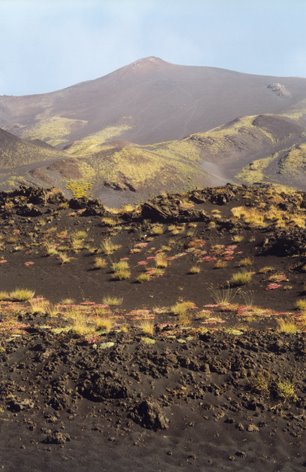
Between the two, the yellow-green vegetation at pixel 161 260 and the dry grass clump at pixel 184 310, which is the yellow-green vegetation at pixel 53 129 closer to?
the yellow-green vegetation at pixel 161 260

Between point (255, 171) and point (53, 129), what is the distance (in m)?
99.9

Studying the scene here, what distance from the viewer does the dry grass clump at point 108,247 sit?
23.2 meters

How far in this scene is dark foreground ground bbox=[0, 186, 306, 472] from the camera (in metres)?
6.46

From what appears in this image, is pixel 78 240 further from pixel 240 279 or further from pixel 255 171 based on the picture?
pixel 255 171

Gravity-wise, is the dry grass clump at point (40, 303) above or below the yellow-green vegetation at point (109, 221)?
below

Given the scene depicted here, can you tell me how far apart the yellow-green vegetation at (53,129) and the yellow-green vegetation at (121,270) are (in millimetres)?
132746

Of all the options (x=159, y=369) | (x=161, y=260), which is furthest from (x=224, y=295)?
Result: (x=159, y=369)

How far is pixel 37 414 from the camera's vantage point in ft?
23.5

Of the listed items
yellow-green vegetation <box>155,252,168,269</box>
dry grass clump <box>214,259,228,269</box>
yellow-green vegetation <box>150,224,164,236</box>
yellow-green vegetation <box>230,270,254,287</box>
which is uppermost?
yellow-green vegetation <box>150,224,164,236</box>

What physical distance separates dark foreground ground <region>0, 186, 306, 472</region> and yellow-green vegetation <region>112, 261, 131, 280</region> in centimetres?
11

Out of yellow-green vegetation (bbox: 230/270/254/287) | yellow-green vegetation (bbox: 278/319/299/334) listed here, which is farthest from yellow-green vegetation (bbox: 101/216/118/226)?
yellow-green vegetation (bbox: 278/319/299/334)

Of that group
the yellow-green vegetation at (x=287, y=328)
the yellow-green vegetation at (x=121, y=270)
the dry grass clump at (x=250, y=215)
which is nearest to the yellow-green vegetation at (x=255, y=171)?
the dry grass clump at (x=250, y=215)

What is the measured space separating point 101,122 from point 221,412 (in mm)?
178787

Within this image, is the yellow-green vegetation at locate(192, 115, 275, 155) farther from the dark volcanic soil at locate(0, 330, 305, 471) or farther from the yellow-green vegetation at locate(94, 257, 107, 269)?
the dark volcanic soil at locate(0, 330, 305, 471)
